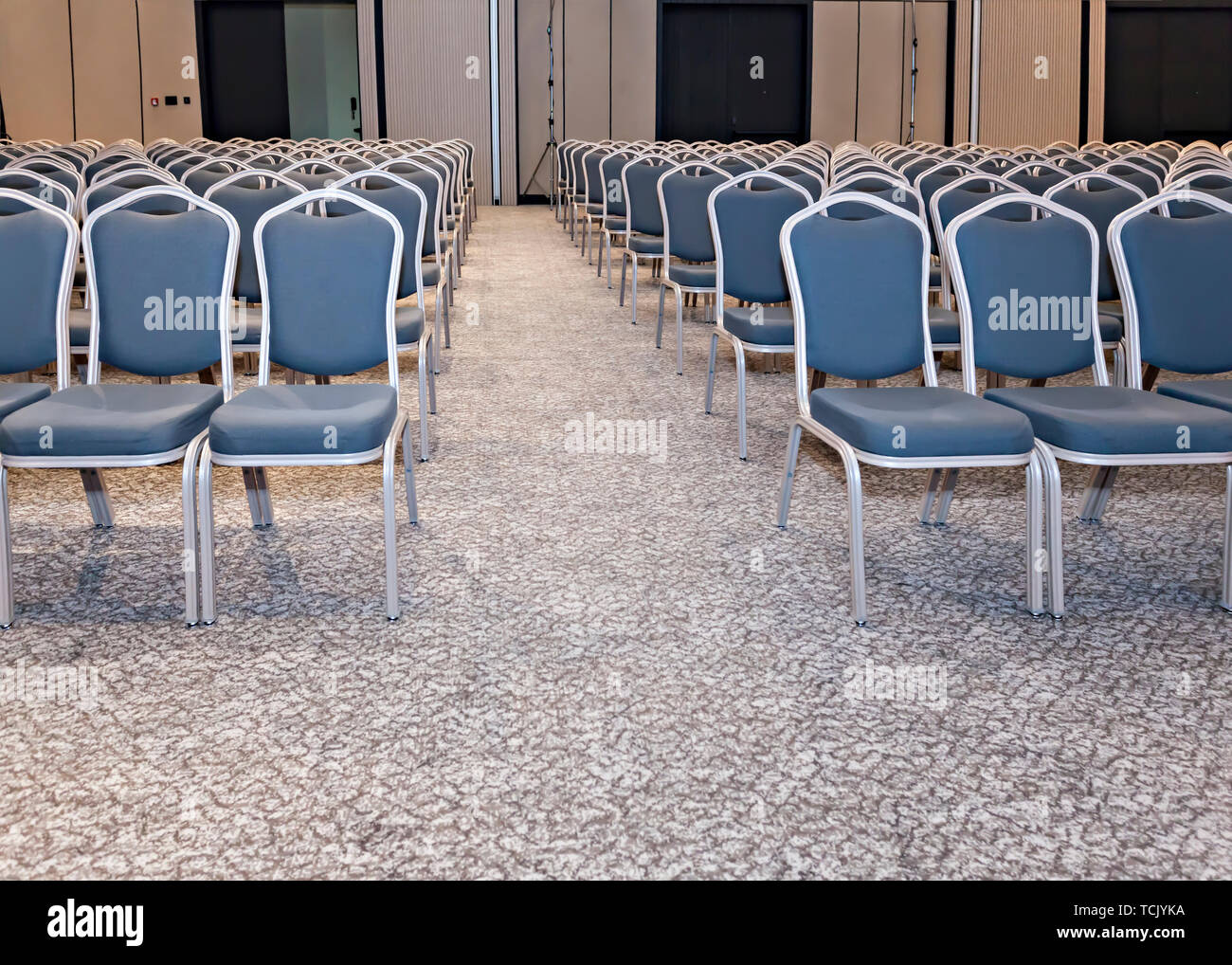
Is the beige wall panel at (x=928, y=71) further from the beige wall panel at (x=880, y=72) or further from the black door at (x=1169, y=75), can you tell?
the black door at (x=1169, y=75)

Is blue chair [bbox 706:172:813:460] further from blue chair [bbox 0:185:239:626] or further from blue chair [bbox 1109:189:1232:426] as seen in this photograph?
blue chair [bbox 0:185:239:626]

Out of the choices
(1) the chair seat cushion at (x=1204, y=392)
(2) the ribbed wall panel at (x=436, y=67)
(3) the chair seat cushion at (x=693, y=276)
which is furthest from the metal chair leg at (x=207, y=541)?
(2) the ribbed wall panel at (x=436, y=67)

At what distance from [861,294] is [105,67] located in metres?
16.6

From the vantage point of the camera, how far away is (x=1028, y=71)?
17.5 meters

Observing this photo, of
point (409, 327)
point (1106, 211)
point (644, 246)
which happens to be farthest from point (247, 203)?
point (1106, 211)

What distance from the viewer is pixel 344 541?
362 cm

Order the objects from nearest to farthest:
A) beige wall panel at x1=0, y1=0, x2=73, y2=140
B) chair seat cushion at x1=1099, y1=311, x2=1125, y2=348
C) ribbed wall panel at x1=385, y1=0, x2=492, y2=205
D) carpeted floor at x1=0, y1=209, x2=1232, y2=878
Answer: carpeted floor at x1=0, y1=209, x2=1232, y2=878 → chair seat cushion at x1=1099, y1=311, x2=1125, y2=348 → beige wall panel at x1=0, y1=0, x2=73, y2=140 → ribbed wall panel at x1=385, y1=0, x2=492, y2=205

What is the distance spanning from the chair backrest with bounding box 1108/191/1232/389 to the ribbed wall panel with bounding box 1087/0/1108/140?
15526 millimetres

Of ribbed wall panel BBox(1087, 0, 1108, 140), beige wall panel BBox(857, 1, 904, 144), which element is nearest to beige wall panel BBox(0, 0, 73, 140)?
beige wall panel BBox(857, 1, 904, 144)

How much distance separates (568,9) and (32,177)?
1405 cm

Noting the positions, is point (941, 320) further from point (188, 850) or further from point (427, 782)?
point (188, 850)

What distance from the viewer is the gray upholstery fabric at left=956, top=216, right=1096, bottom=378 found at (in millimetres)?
3594

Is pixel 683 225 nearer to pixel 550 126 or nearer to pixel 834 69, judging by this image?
pixel 550 126
